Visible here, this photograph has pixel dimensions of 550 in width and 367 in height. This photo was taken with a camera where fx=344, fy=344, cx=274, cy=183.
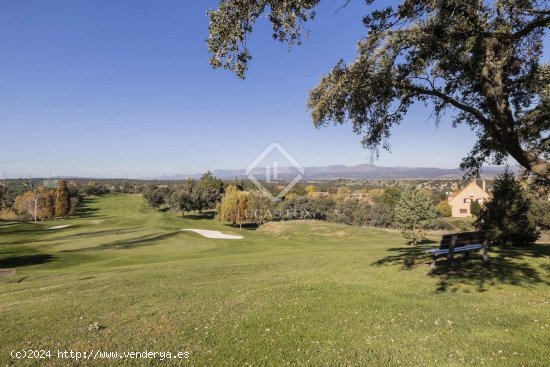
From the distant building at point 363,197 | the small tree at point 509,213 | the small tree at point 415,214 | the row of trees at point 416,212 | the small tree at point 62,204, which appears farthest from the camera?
the distant building at point 363,197

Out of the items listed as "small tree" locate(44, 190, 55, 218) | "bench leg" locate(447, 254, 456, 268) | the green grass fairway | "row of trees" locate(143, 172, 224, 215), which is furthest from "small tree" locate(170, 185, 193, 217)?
"bench leg" locate(447, 254, 456, 268)

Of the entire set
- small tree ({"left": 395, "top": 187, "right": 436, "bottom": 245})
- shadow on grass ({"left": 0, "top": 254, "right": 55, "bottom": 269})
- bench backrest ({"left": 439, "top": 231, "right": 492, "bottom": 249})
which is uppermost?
bench backrest ({"left": 439, "top": 231, "right": 492, "bottom": 249})

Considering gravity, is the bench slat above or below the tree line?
above

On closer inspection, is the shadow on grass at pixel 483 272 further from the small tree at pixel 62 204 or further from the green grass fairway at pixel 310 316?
the small tree at pixel 62 204

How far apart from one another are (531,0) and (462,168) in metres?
6.90

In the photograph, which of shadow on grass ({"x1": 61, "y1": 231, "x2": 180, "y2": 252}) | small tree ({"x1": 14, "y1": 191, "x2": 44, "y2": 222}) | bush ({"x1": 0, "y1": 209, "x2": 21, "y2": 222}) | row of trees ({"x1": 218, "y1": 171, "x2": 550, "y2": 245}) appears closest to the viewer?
row of trees ({"x1": 218, "y1": 171, "x2": 550, "y2": 245})

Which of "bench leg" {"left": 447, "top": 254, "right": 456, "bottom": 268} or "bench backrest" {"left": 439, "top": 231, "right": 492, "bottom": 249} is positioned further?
"bench backrest" {"left": 439, "top": 231, "right": 492, "bottom": 249}

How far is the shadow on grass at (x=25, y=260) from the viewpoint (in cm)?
2491

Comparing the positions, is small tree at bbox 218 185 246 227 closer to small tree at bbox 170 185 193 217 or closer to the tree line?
small tree at bbox 170 185 193 217

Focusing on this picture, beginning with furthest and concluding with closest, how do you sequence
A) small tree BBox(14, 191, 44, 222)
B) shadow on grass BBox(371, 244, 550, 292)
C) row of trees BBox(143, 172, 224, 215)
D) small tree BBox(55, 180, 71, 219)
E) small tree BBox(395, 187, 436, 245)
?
1. row of trees BBox(143, 172, 224, 215)
2. small tree BBox(14, 191, 44, 222)
3. small tree BBox(55, 180, 71, 219)
4. small tree BBox(395, 187, 436, 245)
5. shadow on grass BBox(371, 244, 550, 292)

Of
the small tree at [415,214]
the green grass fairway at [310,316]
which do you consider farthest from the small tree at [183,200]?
the green grass fairway at [310,316]

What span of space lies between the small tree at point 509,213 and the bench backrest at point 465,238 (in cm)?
1048

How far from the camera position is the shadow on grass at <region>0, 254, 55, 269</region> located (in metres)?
24.9

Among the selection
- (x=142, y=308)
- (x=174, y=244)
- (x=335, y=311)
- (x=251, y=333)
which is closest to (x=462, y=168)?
(x=335, y=311)
